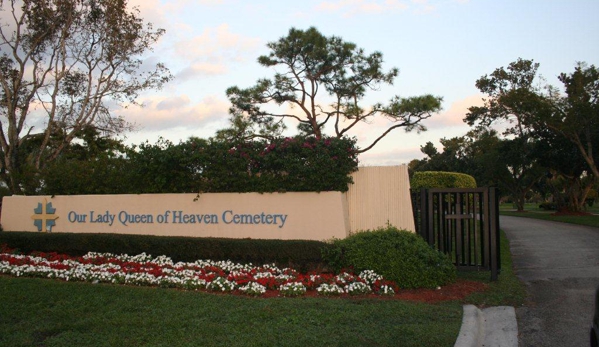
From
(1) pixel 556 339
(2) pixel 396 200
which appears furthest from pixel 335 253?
(1) pixel 556 339

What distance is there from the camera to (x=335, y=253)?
414 inches

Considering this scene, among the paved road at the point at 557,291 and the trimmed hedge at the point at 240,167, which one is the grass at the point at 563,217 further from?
the trimmed hedge at the point at 240,167

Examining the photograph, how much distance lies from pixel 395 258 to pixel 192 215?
5054mm

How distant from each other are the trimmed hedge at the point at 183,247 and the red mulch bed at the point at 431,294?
1.59 meters

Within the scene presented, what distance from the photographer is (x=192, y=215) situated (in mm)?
12555

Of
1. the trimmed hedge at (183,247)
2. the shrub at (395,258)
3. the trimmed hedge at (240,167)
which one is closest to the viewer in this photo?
the shrub at (395,258)

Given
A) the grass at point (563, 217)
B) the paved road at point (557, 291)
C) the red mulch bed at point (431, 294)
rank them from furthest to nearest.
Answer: the grass at point (563, 217)
the red mulch bed at point (431, 294)
the paved road at point (557, 291)

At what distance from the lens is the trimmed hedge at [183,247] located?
10953 mm

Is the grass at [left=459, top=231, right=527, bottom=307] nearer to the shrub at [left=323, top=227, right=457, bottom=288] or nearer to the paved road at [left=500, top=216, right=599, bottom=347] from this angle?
the paved road at [left=500, top=216, right=599, bottom=347]

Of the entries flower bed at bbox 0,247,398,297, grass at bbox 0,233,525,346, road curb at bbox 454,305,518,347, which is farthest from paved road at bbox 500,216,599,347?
flower bed at bbox 0,247,398,297

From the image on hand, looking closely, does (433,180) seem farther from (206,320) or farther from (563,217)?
(563,217)

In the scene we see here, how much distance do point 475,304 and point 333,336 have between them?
10.7 ft

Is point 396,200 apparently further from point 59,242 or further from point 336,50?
point 336,50

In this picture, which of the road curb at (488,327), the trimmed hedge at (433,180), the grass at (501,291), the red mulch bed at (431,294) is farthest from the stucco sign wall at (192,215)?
the trimmed hedge at (433,180)
